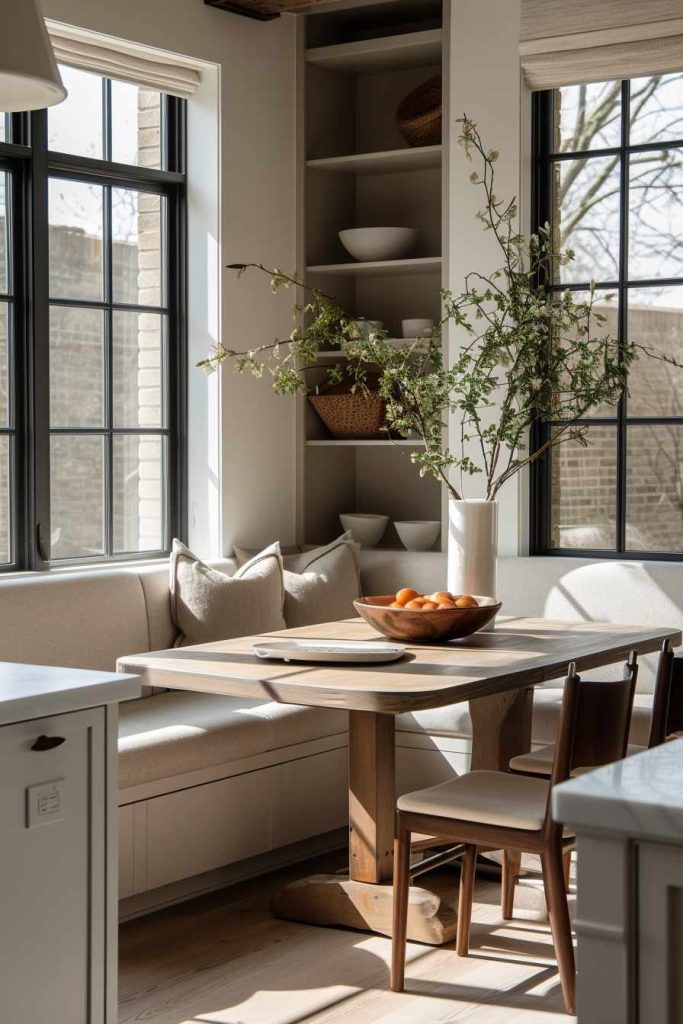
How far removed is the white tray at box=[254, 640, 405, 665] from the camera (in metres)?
3.23

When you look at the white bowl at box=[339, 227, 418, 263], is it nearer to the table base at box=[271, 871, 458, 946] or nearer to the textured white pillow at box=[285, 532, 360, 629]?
the textured white pillow at box=[285, 532, 360, 629]

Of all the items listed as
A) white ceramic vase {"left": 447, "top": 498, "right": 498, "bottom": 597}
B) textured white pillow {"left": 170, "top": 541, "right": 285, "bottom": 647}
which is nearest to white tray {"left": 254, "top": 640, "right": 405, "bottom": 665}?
white ceramic vase {"left": 447, "top": 498, "right": 498, "bottom": 597}

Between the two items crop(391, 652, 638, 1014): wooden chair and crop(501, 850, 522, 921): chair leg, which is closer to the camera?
crop(391, 652, 638, 1014): wooden chair

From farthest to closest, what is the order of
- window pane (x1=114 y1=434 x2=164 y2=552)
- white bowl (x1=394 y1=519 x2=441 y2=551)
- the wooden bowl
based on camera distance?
1. white bowl (x1=394 y1=519 x2=441 y2=551)
2. window pane (x1=114 y1=434 x2=164 y2=552)
3. the wooden bowl

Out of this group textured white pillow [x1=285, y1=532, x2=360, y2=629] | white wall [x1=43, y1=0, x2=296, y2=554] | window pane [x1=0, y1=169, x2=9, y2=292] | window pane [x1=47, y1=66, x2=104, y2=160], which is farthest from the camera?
white wall [x1=43, y1=0, x2=296, y2=554]

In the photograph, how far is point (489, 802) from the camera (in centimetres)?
311

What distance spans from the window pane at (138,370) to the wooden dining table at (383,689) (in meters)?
1.35

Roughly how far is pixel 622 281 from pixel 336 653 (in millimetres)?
2251

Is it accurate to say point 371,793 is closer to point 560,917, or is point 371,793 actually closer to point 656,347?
point 560,917

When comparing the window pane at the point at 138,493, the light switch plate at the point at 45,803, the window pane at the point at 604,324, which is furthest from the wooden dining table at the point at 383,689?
the window pane at the point at 138,493

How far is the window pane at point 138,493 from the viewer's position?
4.85 metres

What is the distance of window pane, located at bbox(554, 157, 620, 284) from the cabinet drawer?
10.4ft

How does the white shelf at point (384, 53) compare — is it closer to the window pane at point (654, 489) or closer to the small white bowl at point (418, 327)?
the small white bowl at point (418, 327)

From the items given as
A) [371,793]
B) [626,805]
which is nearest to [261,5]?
[371,793]
